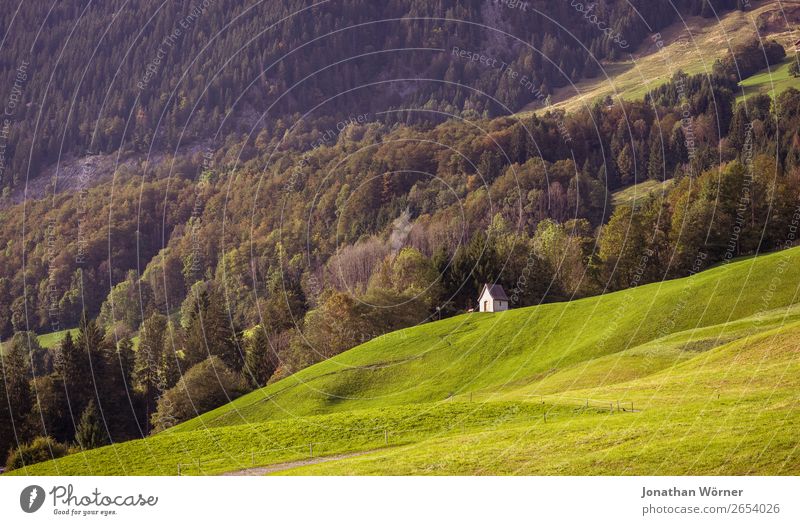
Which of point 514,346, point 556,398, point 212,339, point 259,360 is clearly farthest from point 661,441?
point 212,339

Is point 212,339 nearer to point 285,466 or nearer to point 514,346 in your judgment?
point 514,346

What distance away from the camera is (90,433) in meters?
114

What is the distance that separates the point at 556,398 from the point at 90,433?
193ft

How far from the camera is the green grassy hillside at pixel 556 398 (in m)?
50.3

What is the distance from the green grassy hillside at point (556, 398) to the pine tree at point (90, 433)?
1334 centimetres

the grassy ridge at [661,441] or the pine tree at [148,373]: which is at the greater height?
the pine tree at [148,373]

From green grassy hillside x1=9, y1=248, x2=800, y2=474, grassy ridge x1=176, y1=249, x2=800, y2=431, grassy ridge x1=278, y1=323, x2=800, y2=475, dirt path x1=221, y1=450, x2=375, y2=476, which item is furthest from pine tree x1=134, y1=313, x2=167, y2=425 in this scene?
grassy ridge x1=278, y1=323, x2=800, y2=475

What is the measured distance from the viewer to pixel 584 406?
71188mm

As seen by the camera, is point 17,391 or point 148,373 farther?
point 148,373

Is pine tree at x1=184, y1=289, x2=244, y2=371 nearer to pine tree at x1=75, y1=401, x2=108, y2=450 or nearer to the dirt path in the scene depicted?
pine tree at x1=75, y1=401, x2=108, y2=450

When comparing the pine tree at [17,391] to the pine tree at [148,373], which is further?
the pine tree at [148,373]

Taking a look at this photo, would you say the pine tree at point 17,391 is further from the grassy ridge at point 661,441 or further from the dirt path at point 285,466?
the grassy ridge at point 661,441

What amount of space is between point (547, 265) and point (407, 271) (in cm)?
2501

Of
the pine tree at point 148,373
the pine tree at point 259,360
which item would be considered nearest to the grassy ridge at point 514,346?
the pine tree at point 259,360
